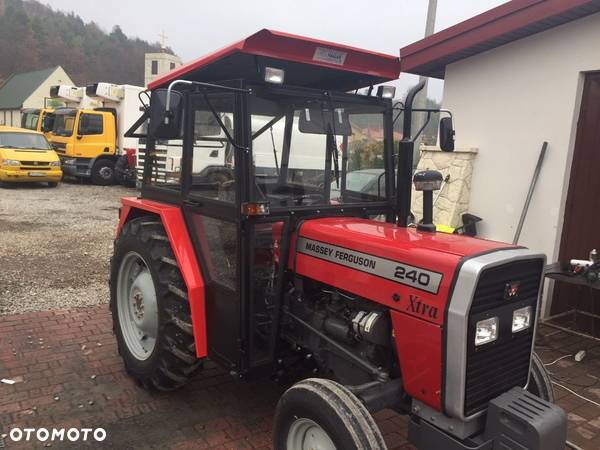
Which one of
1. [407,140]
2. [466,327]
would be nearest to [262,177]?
[407,140]

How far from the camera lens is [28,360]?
3.72m

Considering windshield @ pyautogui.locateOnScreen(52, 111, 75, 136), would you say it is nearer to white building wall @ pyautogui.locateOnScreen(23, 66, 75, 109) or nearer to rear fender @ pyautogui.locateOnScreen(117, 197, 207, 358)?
rear fender @ pyautogui.locateOnScreen(117, 197, 207, 358)

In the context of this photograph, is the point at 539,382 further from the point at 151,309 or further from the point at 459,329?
the point at 151,309

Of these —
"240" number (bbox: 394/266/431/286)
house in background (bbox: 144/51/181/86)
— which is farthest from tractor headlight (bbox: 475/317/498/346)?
house in background (bbox: 144/51/181/86)

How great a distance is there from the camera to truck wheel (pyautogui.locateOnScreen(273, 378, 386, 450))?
6.53ft

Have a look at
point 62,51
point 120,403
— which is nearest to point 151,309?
point 120,403

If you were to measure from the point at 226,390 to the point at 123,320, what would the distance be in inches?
37.0

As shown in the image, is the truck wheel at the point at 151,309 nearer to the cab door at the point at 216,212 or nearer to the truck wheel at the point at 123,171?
the cab door at the point at 216,212

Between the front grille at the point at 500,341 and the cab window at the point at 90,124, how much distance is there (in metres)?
15.6

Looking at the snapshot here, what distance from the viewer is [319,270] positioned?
8.55 ft

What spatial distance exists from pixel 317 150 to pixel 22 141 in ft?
46.0

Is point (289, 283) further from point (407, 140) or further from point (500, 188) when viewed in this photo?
point (500, 188)

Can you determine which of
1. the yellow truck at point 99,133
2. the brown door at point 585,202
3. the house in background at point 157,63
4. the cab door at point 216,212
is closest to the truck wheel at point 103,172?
the yellow truck at point 99,133

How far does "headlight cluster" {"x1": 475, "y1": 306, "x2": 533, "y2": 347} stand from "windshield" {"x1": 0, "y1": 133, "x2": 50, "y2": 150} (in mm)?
14929
